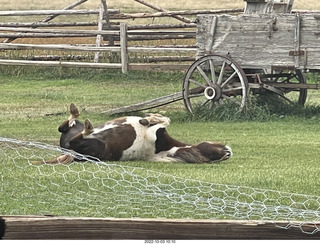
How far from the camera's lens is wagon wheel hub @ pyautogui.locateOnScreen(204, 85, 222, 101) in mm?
14414

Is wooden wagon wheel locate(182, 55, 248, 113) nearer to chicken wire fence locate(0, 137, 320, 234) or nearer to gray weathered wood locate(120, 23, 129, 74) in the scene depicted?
gray weathered wood locate(120, 23, 129, 74)

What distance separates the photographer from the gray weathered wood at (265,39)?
14180 mm

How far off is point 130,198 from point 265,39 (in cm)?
743

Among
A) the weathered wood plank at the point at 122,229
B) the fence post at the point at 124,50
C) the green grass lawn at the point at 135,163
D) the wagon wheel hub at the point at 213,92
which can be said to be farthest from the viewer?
the fence post at the point at 124,50

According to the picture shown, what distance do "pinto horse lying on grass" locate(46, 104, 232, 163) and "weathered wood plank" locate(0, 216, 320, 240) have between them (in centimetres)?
479

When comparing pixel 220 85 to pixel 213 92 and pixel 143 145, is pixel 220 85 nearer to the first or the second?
pixel 213 92

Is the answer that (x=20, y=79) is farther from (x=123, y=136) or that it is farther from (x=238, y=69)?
(x=123, y=136)

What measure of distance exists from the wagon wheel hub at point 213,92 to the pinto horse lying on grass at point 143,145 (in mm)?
4574

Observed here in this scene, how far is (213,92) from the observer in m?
14.4

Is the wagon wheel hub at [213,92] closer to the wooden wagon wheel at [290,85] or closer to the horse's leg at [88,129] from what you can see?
the wooden wagon wheel at [290,85]

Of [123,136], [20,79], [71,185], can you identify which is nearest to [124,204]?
[71,185]

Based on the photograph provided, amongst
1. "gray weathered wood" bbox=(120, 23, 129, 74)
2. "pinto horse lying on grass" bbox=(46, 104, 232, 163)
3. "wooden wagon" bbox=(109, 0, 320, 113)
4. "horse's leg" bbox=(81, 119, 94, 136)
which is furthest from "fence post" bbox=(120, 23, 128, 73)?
"horse's leg" bbox=(81, 119, 94, 136)

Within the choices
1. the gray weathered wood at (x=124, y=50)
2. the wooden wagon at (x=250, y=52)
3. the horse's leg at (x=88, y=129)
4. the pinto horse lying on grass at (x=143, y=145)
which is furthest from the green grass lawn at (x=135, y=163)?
the gray weathered wood at (x=124, y=50)

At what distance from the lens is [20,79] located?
806 inches
